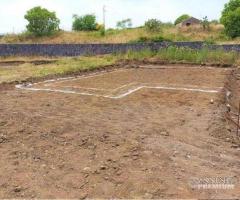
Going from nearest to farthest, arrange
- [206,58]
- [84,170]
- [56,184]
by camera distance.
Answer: [56,184]
[84,170]
[206,58]

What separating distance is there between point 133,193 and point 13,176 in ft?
4.40

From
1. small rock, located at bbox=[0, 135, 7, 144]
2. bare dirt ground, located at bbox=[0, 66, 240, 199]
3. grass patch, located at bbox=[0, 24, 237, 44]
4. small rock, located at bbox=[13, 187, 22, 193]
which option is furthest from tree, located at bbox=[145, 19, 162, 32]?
small rock, located at bbox=[13, 187, 22, 193]

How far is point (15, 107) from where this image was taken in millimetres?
7668

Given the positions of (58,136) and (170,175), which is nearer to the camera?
(170,175)

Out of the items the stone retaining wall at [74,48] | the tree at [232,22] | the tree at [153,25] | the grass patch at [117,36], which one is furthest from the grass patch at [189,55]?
the tree at [153,25]

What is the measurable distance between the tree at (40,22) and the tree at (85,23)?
13.7 feet

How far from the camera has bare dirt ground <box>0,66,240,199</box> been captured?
409 centimetres

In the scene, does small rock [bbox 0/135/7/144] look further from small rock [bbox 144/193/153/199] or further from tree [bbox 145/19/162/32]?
tree [bbox 145/19/162/32]

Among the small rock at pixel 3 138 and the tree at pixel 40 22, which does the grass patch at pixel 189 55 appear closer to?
the small rock at pixel 3 138

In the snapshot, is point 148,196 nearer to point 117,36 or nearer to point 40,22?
point 117,36

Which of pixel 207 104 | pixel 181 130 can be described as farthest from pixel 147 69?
pixel 181 130

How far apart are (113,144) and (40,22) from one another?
28289mm

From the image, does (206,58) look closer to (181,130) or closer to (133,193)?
(181,130)

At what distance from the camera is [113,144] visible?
17.4 feet
